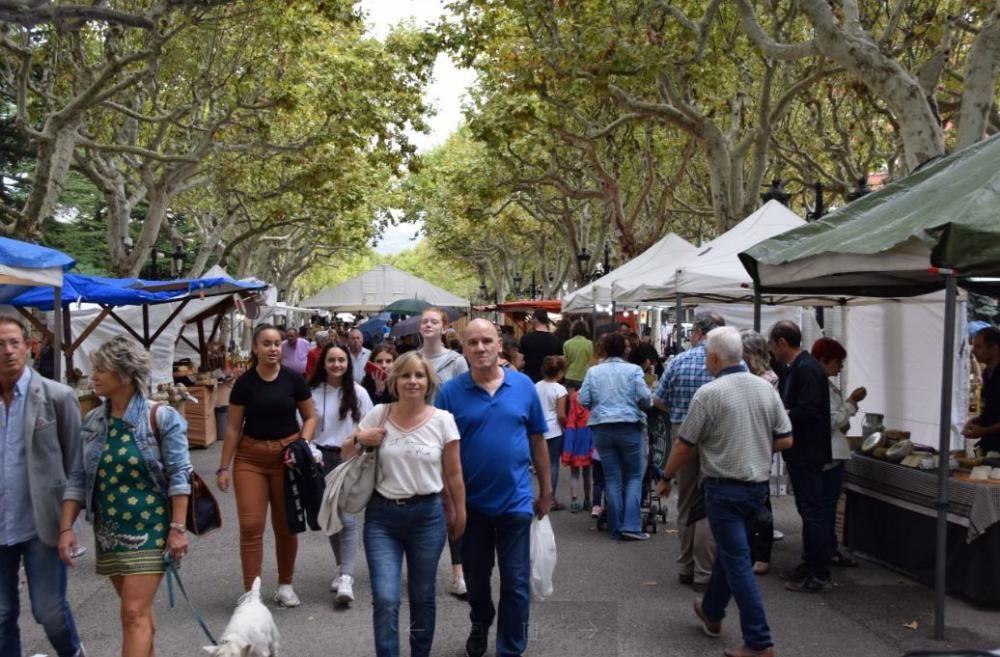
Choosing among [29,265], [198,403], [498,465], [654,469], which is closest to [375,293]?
[198,403]

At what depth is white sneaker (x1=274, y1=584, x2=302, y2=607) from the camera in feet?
20.6

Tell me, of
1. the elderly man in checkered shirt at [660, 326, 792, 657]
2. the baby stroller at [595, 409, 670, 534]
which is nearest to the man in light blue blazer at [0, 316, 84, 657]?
the elderly man in checkered shirt at [660, 326, 792, 657]

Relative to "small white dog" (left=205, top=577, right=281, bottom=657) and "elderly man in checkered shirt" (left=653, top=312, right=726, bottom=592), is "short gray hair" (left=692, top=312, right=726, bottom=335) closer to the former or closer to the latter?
"elderly man in checkered shirt" (left=653, top=312, right=726, bottom=592)

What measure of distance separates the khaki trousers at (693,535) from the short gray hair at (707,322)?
120 centimetres

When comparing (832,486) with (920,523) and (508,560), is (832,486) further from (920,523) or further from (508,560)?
(508,560)

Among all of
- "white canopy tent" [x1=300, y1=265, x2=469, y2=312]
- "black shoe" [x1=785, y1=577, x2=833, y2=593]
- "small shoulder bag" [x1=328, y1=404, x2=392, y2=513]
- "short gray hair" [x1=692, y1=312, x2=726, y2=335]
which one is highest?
"white canopy tent" [x1=300, y1=265, x2=469, y2=312]

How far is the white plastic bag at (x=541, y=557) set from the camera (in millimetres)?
5301

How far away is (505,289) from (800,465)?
2339 inches

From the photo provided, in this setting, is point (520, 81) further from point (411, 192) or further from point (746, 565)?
point (411, 192)

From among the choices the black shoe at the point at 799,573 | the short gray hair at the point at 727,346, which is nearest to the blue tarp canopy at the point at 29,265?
the short gray hair at the point at 727,346

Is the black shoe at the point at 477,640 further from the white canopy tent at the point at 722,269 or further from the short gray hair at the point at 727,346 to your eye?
the white canopy tent at the point at 722,269

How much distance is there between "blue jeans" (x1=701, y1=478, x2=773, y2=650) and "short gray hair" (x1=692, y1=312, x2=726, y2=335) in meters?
2.46

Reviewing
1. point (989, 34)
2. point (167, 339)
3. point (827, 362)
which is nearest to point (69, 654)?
point (827, 362)

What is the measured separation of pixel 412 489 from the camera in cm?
453
